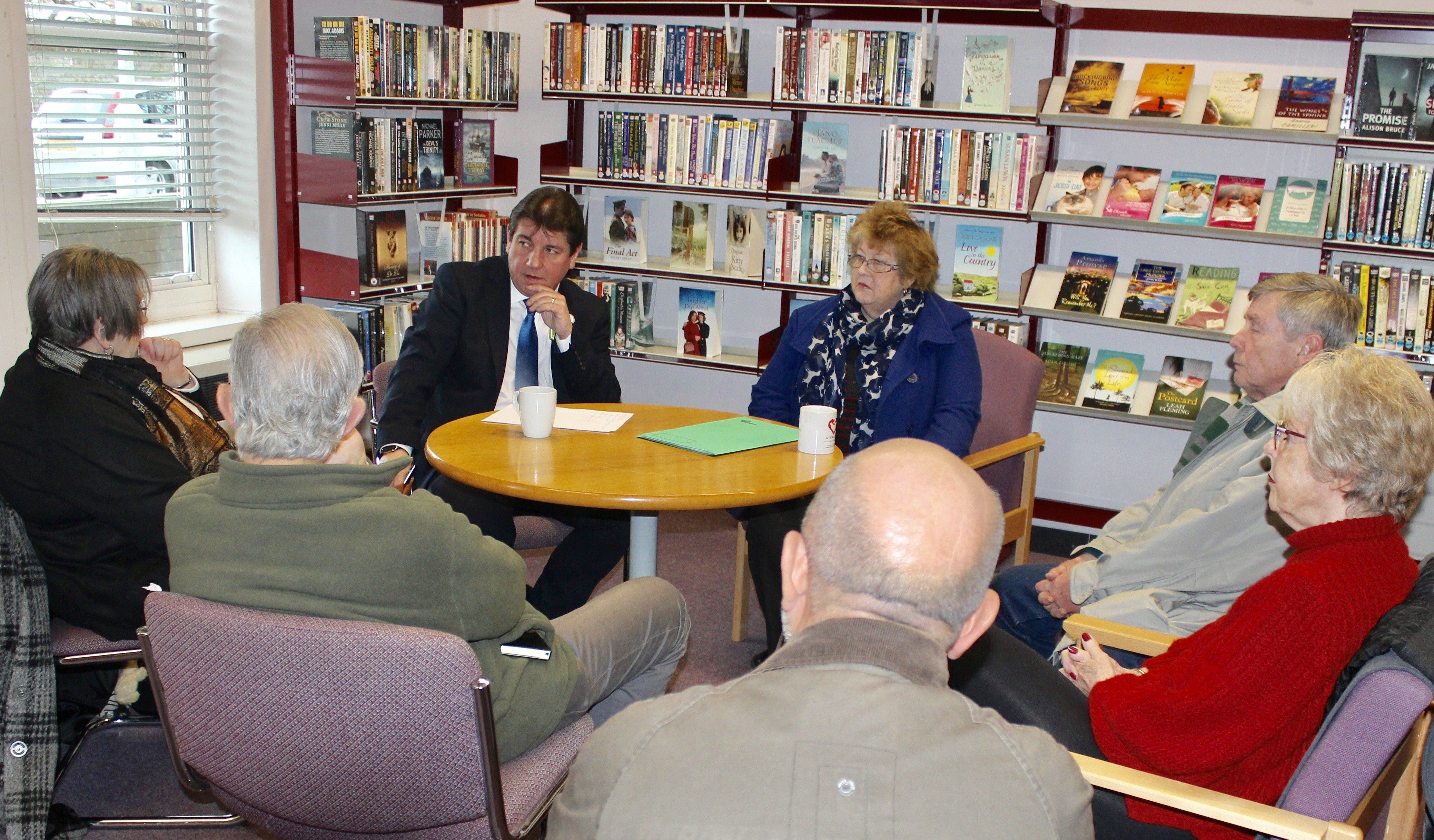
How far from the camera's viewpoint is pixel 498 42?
4.61 meters

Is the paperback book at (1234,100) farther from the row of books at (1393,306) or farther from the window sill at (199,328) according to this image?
the window sill at (199,328)

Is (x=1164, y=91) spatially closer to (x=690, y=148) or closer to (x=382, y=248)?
(x=690, y=148)

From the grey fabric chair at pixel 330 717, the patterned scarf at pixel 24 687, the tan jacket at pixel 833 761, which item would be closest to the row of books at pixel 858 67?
the patterned scarf at pixel 24 687

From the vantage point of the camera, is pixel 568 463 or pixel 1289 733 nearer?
pixel 1289 733

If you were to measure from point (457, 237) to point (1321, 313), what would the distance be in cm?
320

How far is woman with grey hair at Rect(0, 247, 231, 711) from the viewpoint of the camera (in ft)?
6.93

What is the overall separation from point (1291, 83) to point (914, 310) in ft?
5.73

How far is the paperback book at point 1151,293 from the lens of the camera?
4.02m

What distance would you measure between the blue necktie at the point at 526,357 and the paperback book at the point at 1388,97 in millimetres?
2720

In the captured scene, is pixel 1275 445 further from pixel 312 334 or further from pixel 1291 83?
pixel 1291 83

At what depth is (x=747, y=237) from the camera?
4543mm

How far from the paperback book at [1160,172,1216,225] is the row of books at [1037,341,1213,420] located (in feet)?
1.73

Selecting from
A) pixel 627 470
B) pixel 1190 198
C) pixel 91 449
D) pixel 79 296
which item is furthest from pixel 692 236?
pixel 91 449

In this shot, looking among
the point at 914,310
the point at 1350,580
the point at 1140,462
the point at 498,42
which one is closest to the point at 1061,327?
the point at 1140,462
